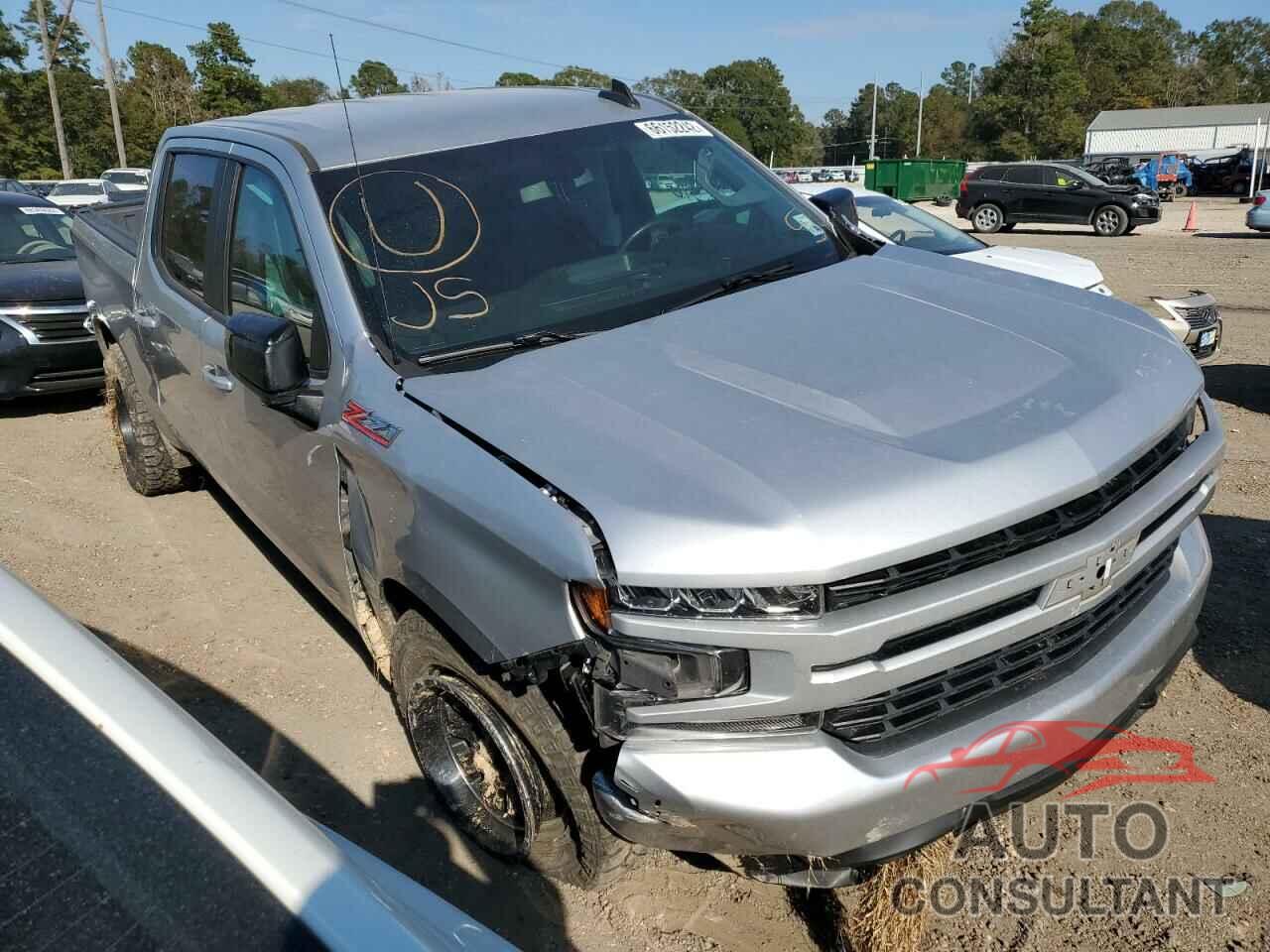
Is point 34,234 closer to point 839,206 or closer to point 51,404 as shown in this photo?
point 51,404

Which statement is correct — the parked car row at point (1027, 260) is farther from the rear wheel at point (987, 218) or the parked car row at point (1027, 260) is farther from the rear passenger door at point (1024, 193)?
the rear wheel at point (987, 218)

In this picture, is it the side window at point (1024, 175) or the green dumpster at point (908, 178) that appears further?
the green dumpster at point (908, 178)

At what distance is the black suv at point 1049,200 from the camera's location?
22.4 m

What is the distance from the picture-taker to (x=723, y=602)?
1.98 metres

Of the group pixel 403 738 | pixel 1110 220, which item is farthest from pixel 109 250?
pixel 1110 220

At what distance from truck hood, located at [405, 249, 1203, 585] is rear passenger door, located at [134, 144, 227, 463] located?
1.73 m

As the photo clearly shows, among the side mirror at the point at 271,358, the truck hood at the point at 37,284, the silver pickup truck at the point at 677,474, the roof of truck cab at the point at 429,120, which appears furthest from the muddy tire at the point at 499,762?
the truck hood at the point at 37,284

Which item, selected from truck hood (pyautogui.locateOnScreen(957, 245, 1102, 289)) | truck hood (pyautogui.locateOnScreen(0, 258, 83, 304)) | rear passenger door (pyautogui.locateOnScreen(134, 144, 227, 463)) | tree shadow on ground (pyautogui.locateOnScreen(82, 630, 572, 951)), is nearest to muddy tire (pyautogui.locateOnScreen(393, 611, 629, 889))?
tree shadow on ground (pyautogui.locateOnScreen(82, 630, 572, 951))

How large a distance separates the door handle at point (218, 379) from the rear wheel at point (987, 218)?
2321cm

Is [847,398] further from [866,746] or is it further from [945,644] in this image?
[866,746]

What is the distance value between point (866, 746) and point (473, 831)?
1.34 metres

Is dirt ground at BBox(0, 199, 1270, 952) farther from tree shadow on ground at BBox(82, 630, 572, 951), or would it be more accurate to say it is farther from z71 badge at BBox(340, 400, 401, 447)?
z71 badge at BBox(340, 400, 401, 447)

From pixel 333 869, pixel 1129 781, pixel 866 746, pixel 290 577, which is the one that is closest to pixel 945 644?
pixel 866 746

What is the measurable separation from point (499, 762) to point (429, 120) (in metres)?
2.20
